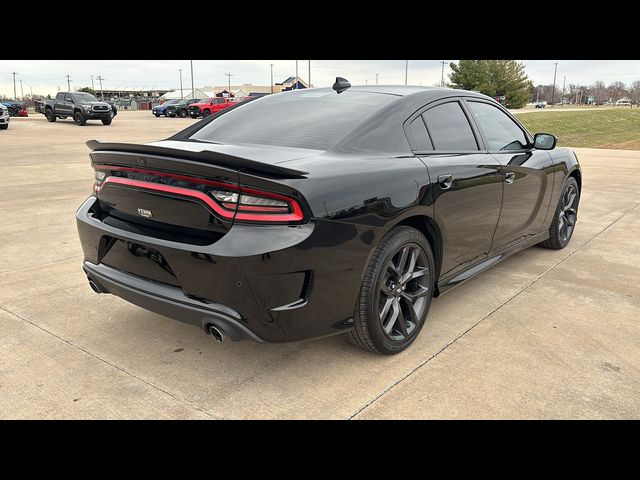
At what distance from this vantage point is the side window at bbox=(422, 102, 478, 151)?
3.48 meters

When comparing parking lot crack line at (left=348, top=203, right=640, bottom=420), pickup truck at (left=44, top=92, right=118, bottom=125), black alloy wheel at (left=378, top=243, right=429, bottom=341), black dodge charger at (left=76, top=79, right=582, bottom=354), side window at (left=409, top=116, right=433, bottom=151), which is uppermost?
pickup truck at (left=44, top=92, right=118, bottom=125)

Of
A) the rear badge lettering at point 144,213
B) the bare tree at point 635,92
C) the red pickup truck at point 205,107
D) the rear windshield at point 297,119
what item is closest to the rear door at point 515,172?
the rear windshield at point 297,119

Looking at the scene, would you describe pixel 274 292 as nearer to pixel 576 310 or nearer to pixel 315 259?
pixel 315 259

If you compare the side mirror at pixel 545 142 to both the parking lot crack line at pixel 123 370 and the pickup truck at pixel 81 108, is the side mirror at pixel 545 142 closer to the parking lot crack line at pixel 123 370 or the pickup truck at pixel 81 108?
the parking lot crack line at pixel 123 370

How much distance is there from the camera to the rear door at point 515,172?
4.00 metres

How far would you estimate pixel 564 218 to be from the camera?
18.0 ft

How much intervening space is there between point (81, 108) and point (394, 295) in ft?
94.3

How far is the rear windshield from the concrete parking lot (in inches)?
47.9

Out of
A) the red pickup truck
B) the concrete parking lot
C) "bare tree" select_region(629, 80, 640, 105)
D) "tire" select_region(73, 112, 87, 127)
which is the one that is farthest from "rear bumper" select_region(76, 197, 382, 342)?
"bare tree" select_region(629, 80, 640, 105)

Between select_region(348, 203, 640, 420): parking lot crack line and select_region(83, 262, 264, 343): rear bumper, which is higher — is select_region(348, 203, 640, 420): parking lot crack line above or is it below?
below

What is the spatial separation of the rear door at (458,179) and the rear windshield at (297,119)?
1.14 ft

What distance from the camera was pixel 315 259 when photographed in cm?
250

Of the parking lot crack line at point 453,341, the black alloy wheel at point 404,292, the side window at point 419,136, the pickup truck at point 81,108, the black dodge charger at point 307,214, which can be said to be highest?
the pickup truck at point 81,108

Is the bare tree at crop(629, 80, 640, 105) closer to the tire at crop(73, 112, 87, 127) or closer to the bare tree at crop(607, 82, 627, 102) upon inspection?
the bare tree at crop(607, 82, 627, 102)
